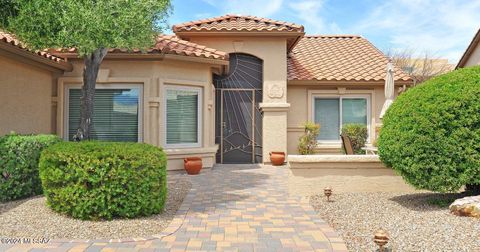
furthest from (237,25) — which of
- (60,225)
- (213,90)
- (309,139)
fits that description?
(60,225)

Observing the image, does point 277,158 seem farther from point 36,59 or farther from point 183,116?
point 36,59

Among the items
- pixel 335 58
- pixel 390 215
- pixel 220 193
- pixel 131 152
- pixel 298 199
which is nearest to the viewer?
pixel 131 152

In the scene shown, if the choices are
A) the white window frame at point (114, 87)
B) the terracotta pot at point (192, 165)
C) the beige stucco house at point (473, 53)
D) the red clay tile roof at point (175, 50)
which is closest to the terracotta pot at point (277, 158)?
the terracotta pot at point (192, 165)

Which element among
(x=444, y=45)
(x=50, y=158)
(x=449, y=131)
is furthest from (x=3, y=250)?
(x=444, y=45)

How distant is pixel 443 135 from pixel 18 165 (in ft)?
23.7

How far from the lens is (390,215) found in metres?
6.07

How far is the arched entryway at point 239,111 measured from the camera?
13.2 meters

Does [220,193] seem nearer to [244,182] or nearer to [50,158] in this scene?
[244,182]

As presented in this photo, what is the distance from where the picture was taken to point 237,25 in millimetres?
13047

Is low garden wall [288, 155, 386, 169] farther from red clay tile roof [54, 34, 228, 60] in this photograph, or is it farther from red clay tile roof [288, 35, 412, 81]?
red clay tile roof [288, 35, 412, 81]

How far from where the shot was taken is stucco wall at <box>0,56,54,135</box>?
8.53 meters

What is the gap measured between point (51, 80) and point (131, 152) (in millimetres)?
6148

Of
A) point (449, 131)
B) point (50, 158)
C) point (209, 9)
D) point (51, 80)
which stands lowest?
point (50, 158)

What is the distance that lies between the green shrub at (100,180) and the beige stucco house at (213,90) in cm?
383
